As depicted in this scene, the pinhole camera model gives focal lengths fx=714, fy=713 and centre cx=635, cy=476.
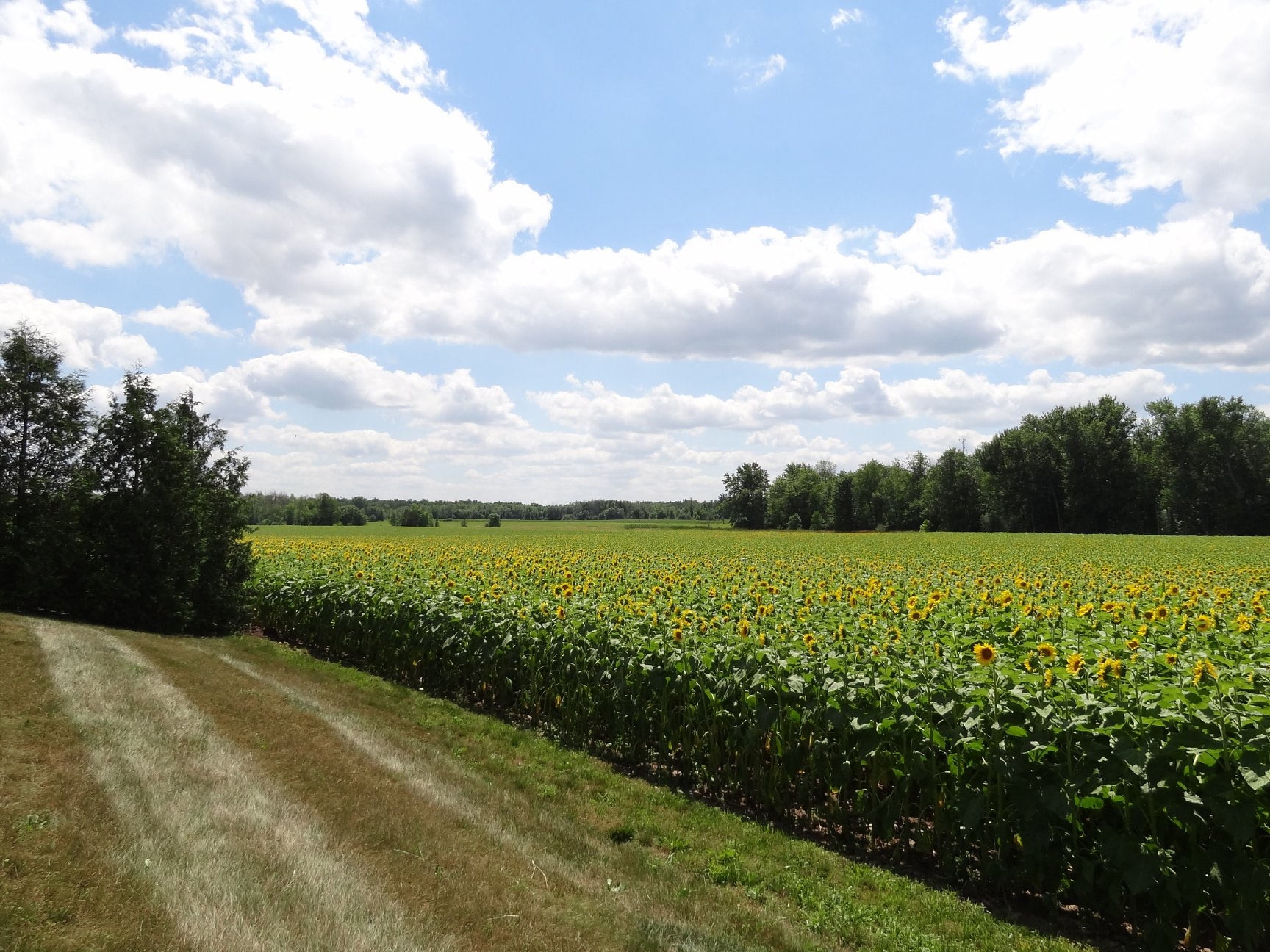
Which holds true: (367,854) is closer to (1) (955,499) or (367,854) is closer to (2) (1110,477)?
(2) (1110,477)

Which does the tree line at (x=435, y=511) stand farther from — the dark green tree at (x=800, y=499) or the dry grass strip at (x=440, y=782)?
the dry grass strip at (x=440, y=782)

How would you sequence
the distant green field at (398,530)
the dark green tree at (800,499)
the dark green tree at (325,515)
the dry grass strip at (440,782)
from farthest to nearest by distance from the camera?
the dark green tree at (800,499) < the dark green tree at (325,515) < the distant green field at (398,530) < the dry grass strip at (440,782)

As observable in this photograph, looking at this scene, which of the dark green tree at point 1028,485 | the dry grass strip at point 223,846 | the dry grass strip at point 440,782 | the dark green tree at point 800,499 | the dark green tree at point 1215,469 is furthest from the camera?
the dark green tree at point 800,499

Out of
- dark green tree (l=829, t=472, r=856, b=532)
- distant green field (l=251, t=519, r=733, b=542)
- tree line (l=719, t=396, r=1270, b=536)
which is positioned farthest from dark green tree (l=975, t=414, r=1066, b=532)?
distant green field (l=251, t=519, r=733, b=542)

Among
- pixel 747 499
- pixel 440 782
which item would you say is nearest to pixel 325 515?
pixel 747 499

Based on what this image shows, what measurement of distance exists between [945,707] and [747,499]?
12409 cm

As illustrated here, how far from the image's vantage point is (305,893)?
429 centimetres

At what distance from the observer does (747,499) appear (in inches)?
5039

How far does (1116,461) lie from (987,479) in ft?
42.7

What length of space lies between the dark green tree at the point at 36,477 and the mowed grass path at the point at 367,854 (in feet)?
22.1

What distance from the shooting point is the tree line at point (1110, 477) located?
70500 mm

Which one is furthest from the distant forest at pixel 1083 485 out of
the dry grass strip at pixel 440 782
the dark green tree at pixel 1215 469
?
the dry grass strip at pixel 440 782

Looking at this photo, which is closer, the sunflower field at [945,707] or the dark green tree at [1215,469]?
the sunflower field at [945,707]

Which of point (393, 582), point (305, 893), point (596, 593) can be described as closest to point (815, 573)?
point (596, 593)
